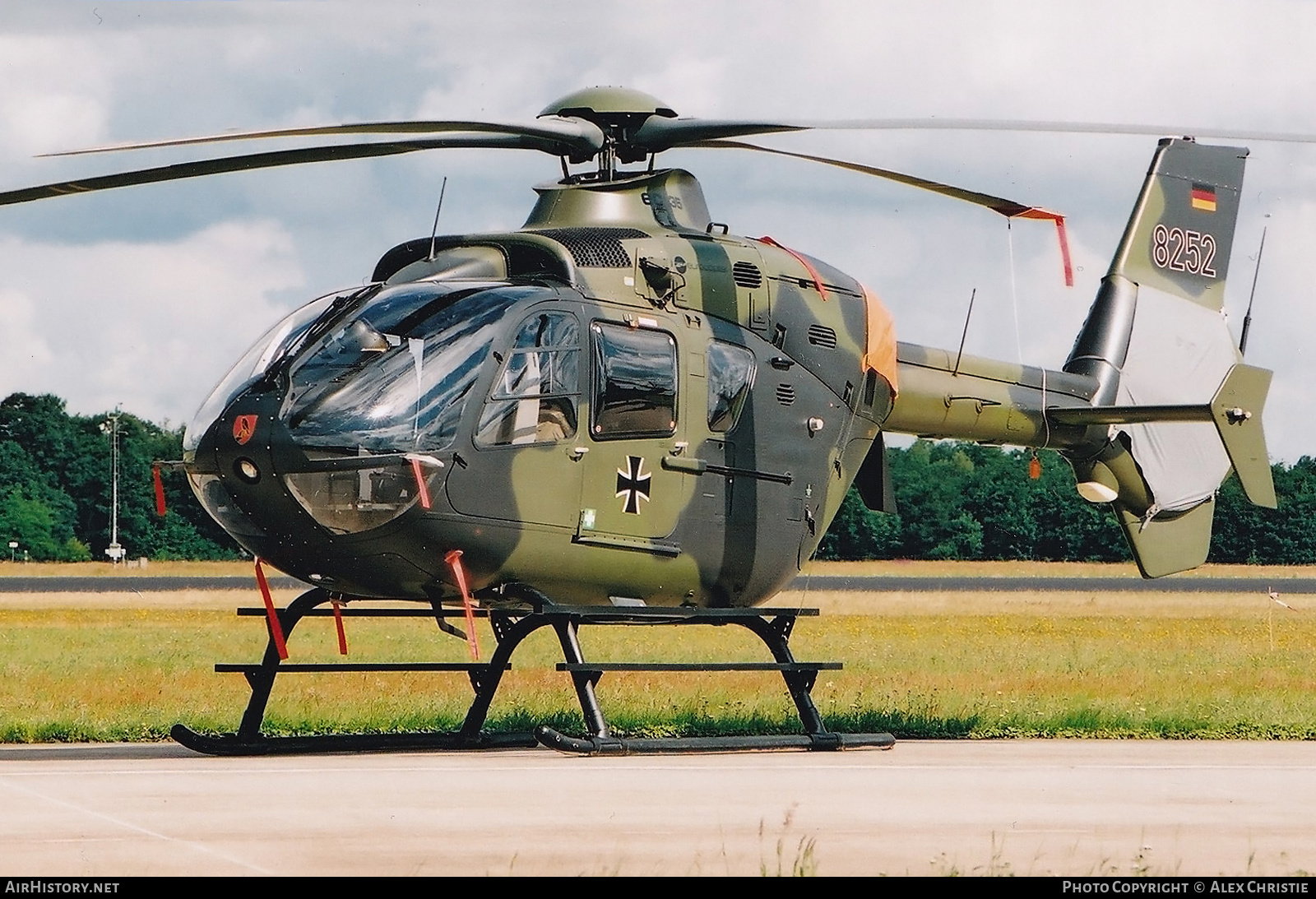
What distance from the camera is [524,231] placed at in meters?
13.1

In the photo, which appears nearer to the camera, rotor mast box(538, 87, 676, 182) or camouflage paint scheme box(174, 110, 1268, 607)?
camouflage paint scheme box(174, 110, 1268, 607)

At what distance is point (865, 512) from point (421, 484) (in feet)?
252

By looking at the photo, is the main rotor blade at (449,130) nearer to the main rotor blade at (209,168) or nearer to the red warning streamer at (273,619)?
the main rotor blade at (209,168)

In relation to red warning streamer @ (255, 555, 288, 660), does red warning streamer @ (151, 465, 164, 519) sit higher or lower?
higher

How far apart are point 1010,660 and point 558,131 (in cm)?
1405

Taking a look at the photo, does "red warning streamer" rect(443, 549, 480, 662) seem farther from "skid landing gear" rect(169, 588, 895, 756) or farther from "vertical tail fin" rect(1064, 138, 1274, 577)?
"vertical tail fin" rect(1064, 138, 1274, 577)

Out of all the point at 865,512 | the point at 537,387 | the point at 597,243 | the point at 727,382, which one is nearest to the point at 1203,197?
the point at 727,382

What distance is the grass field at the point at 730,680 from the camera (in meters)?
15.1

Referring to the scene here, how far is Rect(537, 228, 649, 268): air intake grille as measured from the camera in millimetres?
12727

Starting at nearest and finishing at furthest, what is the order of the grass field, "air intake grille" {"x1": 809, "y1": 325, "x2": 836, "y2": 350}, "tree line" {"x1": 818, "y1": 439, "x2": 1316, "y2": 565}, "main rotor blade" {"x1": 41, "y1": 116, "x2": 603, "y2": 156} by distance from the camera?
"main rotor blade" {"x1": 41, "y1": 116, "x2": 603, "y2": 156}, "air intake grille" {"x1": 809, "y1": 325, "x2": 836, "y2": 350}, the grass field, "tree line" {"x1": 818, "y1": 439, "x2": 1316, "y2": 565}

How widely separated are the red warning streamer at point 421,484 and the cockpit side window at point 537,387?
562mm

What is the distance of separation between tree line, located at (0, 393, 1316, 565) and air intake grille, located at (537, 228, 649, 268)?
6319 cm

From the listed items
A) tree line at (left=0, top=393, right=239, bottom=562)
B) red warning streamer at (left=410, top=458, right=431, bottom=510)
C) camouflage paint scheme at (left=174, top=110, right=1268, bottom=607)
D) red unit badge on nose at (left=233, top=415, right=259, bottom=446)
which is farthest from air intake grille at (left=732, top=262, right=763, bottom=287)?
tree line at (left=0, top=393, right=239, bottom=562)
